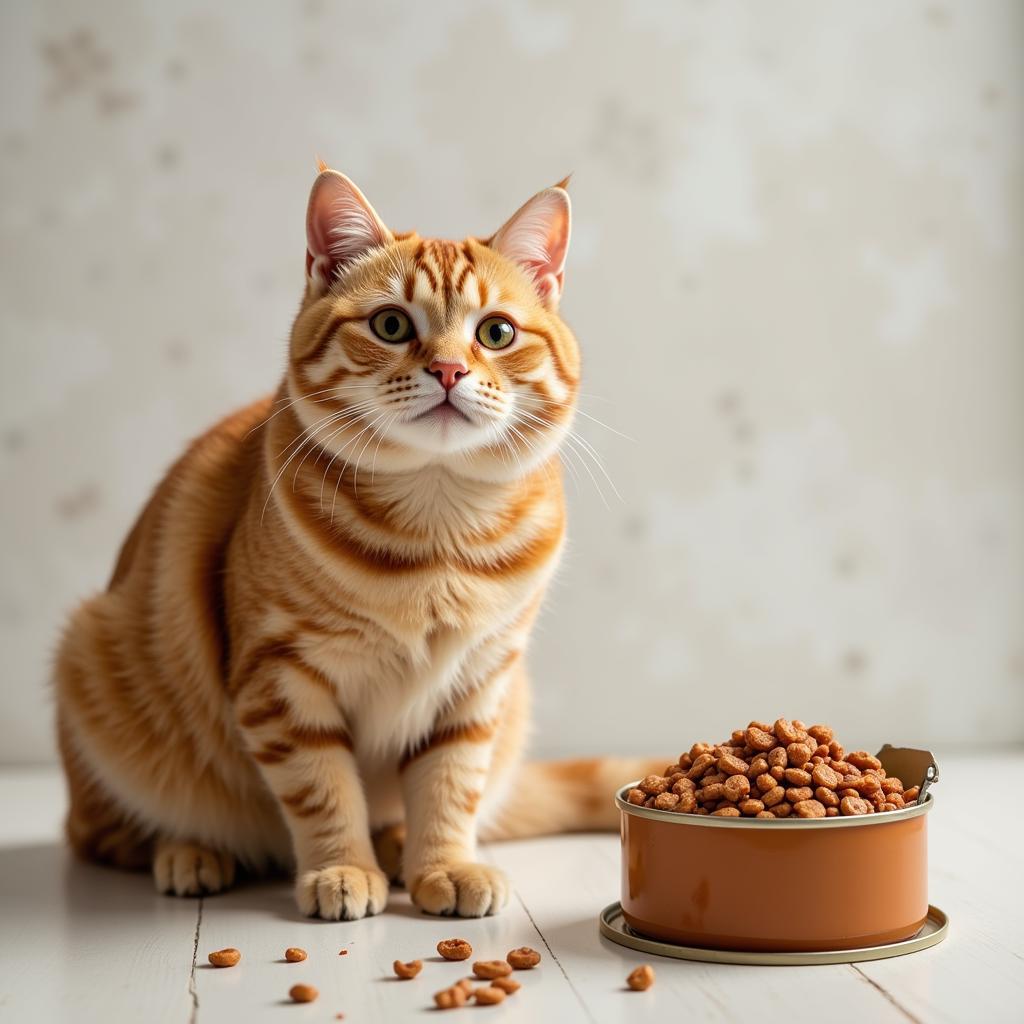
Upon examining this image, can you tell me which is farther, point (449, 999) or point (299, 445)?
point (299, 445)

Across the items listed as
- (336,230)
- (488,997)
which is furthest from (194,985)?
(336,230)

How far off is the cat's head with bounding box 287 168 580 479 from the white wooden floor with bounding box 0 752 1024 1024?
619 mm

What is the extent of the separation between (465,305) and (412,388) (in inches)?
6.2

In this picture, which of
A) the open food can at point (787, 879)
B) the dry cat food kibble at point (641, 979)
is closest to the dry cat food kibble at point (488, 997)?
the dry cat food kibble at point (641, 979)

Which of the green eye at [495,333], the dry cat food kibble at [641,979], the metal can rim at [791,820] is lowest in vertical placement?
the dry cat food kibble at [641,979]

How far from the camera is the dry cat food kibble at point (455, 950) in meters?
1.54

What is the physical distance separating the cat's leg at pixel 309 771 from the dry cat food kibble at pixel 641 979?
460 millimetres

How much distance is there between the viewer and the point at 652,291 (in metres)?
3.11

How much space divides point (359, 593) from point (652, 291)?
5.27ft

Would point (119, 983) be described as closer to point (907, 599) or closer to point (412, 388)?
point (412, 388)

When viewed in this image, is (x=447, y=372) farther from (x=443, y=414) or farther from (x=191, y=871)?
(x=191, y=871)

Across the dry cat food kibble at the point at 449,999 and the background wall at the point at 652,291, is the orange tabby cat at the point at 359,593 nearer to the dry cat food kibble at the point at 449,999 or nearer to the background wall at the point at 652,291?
the dry cat food kibble at the point at 449,999

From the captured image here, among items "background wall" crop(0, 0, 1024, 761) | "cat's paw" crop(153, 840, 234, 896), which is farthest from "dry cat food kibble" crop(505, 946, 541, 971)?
"background wall" crop(0, 0, 1024, 761)

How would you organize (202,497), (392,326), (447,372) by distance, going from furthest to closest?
(202,497) → (392,326) → (447,372)
